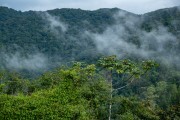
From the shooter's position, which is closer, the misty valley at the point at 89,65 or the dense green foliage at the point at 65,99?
the dense green foliage at the point at 65,99

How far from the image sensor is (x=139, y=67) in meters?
14.0

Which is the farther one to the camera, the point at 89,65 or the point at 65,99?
the point at 89,65

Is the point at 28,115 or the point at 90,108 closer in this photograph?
the point at 28,115

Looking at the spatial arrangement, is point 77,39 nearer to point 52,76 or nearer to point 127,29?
point 127,29

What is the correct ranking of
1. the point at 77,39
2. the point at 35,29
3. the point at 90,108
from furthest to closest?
the point at 77,39, the point at 35,29, the point at 90,108

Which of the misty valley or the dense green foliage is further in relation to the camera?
the misty valley

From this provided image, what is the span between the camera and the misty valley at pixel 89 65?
36.6 feet

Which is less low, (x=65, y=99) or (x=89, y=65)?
(x=89, y=65)

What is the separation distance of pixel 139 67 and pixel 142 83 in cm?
5926

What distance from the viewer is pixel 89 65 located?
1237cm

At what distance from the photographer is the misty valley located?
36.6ft

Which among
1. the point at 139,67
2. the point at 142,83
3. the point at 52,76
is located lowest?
the point at 142,83

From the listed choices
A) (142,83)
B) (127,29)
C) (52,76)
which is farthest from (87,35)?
(52,76)

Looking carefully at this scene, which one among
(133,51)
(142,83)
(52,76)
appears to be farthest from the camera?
(133,51)
